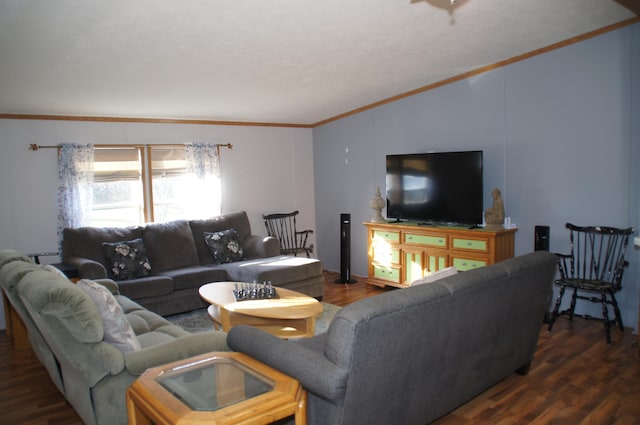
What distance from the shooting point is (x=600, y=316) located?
14.7 feet

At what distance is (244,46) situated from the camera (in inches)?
152

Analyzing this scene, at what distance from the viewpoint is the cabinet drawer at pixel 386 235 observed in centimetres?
578

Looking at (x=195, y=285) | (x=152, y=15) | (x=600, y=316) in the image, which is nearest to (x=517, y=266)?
(x=600, y=316)

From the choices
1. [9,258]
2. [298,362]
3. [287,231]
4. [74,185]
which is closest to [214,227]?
[287,231]

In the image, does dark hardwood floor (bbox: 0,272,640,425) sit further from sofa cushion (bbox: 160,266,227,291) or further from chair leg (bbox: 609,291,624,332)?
sofa cushion (bbox: 160,266,227,291)

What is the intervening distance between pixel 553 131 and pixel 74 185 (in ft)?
16.9

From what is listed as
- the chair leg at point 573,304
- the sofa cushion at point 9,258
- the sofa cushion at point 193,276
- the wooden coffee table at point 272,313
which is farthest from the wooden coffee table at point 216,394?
the chair leg at point 573,304

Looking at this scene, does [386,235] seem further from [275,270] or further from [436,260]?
[275,270]

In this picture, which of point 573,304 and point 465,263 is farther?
point 465,263

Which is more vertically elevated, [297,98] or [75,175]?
[297,98]

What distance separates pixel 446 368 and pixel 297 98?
4078 mm

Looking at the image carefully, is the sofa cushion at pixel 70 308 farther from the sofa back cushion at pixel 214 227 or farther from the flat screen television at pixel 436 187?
the flat screen television at pixel 436 187

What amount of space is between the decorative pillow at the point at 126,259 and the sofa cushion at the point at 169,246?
221 mm

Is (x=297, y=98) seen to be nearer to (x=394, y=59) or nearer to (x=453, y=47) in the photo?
(x=394, y=59)
